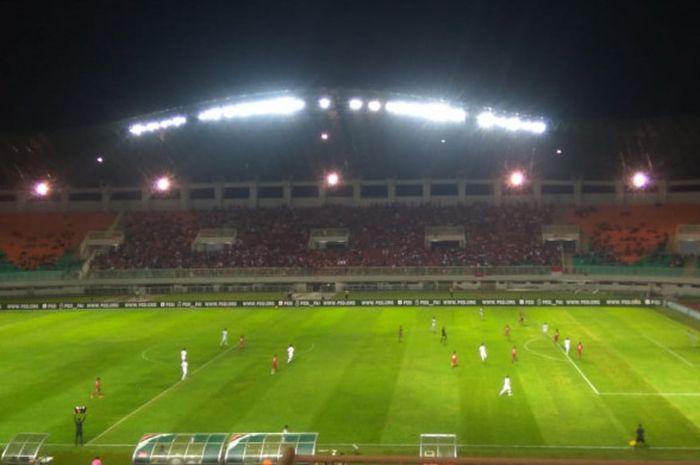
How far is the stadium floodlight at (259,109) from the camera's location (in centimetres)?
6469

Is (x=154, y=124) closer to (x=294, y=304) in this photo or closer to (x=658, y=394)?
(x=294, y=304)

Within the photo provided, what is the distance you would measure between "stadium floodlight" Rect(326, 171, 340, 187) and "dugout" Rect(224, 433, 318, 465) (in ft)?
191

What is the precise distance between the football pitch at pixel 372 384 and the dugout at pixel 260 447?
3653 mm

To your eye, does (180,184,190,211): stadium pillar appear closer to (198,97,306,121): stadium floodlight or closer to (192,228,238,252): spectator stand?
(192,228,238,252): spectator stand

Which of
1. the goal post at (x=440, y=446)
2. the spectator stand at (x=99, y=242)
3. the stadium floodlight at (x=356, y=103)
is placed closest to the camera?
the goal post at (x=440, y=446)

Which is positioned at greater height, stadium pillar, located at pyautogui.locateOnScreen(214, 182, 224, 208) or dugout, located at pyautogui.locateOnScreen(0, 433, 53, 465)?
stadium pillar, located at pyautogui.locateOnScreen(214, 182, 224, 208)

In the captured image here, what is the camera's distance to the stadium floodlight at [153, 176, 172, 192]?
7900cm

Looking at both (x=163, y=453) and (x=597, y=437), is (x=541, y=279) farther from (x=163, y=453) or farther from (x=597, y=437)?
(x=163, y=453)

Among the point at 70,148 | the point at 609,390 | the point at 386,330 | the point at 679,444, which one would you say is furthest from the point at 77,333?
the point at 679,444

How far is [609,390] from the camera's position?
1201 inches

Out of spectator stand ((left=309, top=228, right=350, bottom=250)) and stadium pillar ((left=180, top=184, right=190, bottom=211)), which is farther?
stadium pillar ((left=180, top=184, right=190, bottom=211))

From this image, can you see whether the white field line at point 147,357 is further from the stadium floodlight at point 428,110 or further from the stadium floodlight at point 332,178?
the stadium floodlight at point 332,178

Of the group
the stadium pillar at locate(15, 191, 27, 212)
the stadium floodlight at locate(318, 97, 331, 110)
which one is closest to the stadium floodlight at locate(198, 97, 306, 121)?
the stadium floodlight at locate(318, 97, 331, 110)

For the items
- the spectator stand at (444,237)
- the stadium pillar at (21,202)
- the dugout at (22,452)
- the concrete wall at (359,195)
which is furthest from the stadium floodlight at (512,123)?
the stadium pillar at (21,202)
